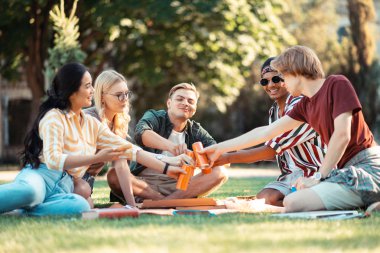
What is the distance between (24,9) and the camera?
70.1ft

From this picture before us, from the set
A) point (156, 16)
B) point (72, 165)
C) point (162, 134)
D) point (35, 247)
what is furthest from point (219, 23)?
point (35, 247)

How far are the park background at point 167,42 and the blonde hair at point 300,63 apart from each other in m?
10.2

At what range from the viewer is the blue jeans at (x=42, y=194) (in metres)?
6.31

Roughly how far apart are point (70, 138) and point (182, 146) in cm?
121

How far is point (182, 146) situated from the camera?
7.56 metres

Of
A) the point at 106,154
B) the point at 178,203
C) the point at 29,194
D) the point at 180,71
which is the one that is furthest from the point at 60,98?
the point at 180,71

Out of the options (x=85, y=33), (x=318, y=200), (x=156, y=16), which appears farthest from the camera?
(x=85, y=33)

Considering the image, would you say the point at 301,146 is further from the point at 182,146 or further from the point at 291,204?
the point at 291,204

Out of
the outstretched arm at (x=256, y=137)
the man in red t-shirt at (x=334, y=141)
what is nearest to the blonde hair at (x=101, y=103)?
the outstretched arm at (x=256, y=137)

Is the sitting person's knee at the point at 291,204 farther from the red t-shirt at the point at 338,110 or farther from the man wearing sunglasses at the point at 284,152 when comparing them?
the man wearing sunglasses at the point at 284,152

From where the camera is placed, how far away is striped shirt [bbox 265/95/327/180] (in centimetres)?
737

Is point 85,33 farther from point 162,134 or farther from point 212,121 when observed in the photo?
point 162,134

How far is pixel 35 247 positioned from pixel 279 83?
12.4 feet

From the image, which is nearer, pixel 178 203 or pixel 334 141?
pixel 334 141
